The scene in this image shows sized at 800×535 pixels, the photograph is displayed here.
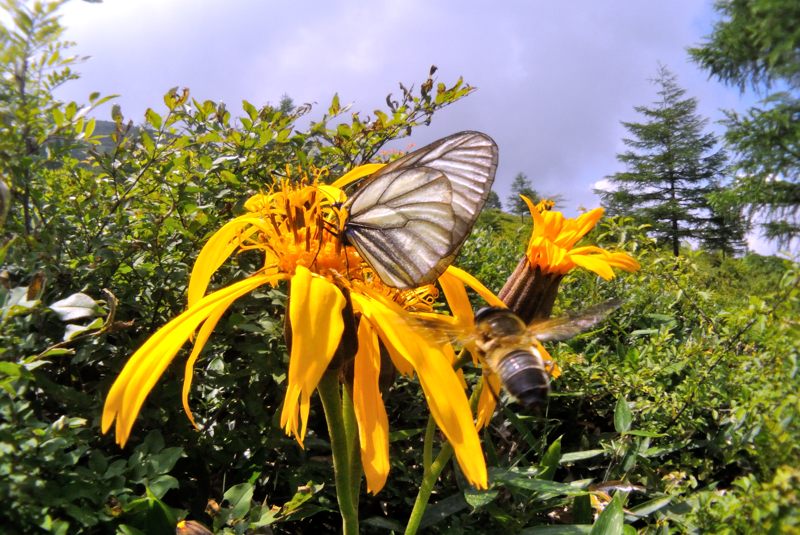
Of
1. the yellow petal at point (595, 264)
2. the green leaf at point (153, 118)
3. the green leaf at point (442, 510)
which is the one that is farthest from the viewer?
the green leaf at point (153, 118)

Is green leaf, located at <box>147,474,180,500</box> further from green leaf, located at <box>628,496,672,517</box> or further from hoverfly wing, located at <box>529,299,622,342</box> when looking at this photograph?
green leaf, located at <box>628,496,672,517</box>

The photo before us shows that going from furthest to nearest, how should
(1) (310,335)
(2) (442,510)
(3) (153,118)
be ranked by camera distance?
(3) (153,118) < (2) (442,510) < (1) (310,335)

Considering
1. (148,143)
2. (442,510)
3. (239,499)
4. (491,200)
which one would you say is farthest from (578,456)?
(491,200)

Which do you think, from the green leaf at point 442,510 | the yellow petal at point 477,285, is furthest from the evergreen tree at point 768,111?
the green leaf at point 442,510

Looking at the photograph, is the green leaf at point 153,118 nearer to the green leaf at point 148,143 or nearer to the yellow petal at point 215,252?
the green leaf at point 148,143

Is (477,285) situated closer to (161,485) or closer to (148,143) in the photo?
(161,485)
